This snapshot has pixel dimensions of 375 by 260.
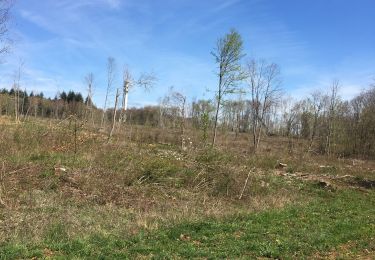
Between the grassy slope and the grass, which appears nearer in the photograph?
the grassy slope

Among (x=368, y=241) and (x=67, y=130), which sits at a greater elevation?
(x=67, y=130)

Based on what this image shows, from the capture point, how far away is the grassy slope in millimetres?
8173

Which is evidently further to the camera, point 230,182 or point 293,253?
point 230,182

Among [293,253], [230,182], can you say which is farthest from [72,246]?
[230,182]

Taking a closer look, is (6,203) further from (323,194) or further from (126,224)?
(323,194)

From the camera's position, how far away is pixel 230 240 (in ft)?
31.6

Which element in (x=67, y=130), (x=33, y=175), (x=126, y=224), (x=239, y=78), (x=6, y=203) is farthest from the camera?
(x=239, y=78)

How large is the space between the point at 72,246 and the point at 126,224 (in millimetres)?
2418

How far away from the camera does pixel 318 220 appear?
13.1 meters

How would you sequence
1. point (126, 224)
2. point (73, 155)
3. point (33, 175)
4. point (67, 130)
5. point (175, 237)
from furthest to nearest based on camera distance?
point (67, 130), point (73, 155), point (33, 175), point (126, 224), point (175, 237)

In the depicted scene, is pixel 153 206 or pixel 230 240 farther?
pixel 153 206

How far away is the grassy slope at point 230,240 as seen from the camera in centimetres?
817

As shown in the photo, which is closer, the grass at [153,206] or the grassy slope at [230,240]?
the grassy slope at [230,240]

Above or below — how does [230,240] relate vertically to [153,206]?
above
